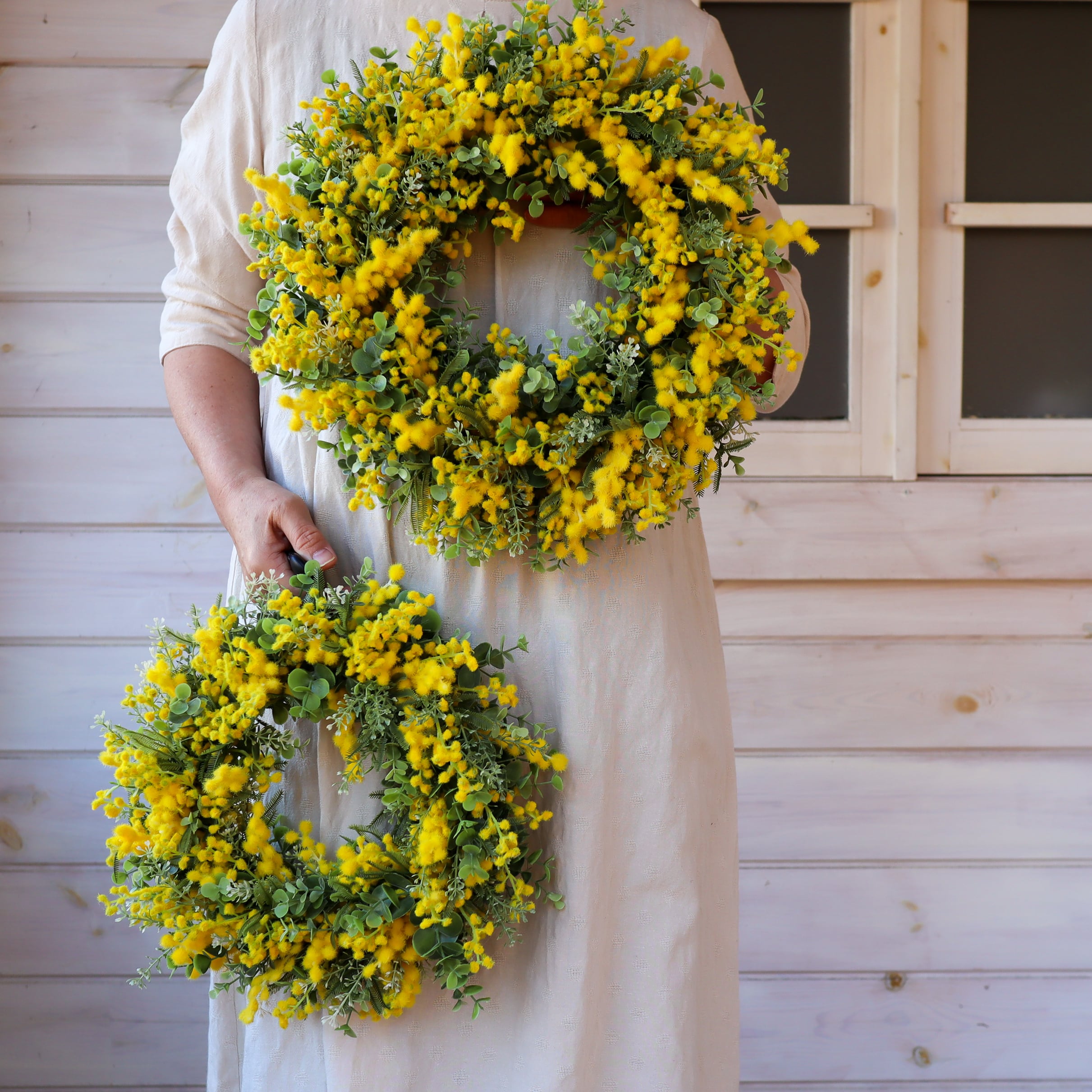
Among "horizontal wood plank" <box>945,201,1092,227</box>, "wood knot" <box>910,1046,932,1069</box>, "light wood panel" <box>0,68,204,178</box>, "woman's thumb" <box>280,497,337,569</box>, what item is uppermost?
"light wood panel" <box>0,68,204,178</box>

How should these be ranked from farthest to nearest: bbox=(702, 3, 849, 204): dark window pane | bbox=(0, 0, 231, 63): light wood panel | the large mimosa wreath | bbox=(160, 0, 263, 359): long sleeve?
bbox=(702, 3, 849, 204): dark window pane
bbox=(0, 0, 231, 63): light wood panel
bbox=(160, 0, 263, 359): long sleeve
the large mimosa wreath

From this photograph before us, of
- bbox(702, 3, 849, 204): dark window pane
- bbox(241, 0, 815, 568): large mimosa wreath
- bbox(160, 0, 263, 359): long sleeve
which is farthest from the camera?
bbox(702, 3, 849, 204): dark window pane

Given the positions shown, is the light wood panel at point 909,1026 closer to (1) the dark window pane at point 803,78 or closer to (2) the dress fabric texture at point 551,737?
(2) the dress fabric texture at point 551,737

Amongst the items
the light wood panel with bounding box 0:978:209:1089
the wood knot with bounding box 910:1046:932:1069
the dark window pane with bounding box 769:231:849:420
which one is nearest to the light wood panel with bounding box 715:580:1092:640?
the dark window pane with bounding box 769:231:849:420

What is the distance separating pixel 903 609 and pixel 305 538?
3.62 ft

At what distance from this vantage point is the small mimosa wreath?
27.1 inches

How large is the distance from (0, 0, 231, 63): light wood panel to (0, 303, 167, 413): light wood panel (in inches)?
14.3

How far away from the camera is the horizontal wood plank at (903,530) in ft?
4.95

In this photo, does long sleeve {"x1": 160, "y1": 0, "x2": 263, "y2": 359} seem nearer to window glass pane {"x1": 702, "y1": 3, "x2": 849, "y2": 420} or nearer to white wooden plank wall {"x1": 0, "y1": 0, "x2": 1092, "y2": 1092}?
white wooden plank wall {"x1": 0, "y1": 0, "x2": 1092, "y2": 1092}

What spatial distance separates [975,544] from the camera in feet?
4.98

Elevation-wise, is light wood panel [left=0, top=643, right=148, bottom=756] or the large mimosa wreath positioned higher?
the large mimosa wreath

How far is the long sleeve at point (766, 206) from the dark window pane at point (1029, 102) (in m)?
0.80

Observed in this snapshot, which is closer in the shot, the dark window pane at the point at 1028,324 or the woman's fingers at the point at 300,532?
the woman's fingers at the point at 300,532

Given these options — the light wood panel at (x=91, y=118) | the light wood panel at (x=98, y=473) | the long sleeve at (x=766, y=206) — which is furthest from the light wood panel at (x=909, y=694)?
the light wood panel at (x=91, y=118)
